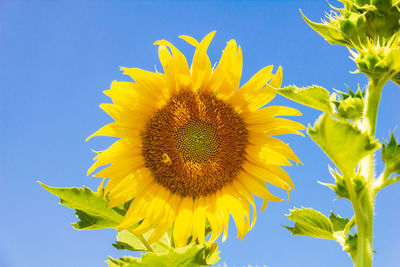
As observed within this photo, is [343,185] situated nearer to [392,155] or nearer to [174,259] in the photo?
[392,155]

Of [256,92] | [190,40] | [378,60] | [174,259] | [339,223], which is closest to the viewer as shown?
[174,259]

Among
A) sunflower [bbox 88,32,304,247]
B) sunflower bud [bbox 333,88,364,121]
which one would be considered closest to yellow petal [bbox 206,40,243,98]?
sunflower [bbox 88,32,304,247]

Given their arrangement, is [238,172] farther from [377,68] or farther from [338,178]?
[377,68]

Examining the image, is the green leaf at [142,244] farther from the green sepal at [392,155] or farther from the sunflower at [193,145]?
the green sepal at [392,155]

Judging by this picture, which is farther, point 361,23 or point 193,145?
point 193,145

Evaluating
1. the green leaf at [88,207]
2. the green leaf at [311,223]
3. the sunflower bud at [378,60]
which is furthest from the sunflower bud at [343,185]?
the green leaf at [88,207]

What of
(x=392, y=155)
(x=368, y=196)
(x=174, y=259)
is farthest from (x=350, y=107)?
(x=174, y=259)

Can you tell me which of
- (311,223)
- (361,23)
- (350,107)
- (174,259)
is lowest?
(174,259)
